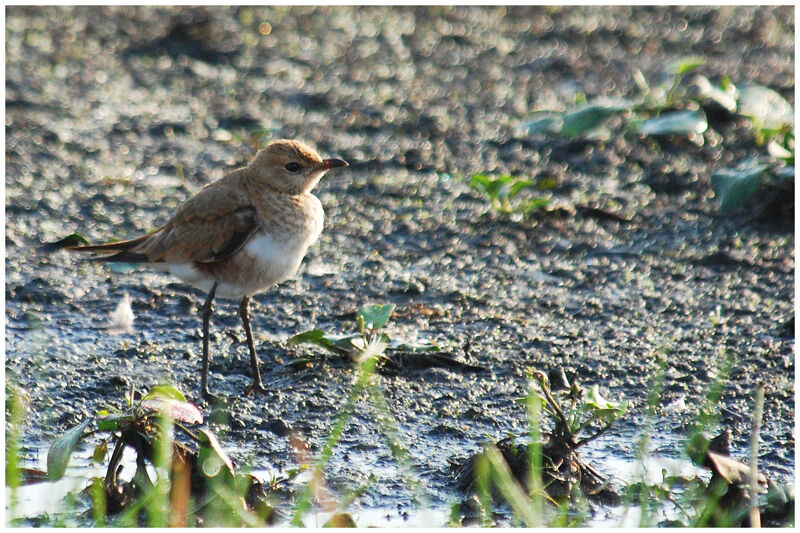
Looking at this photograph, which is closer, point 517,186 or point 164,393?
point 164,393

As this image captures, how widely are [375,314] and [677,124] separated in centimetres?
302

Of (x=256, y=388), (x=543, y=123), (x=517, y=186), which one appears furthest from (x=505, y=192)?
(x=256, y=388)

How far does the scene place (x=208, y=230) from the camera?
4.68 meters

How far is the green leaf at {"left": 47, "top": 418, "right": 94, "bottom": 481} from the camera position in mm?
3613

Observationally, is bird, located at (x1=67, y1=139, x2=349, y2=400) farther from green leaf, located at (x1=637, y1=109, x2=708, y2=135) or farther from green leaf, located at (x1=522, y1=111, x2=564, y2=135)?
green leaf, located at (x1=637, y1=109, x2=708, y2=135)

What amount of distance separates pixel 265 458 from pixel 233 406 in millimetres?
432

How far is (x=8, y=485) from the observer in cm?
383

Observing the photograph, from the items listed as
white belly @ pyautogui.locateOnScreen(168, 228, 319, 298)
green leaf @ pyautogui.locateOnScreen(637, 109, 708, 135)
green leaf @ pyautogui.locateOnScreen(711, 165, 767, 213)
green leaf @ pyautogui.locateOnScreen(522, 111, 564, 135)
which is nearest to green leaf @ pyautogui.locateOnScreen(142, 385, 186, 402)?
white belly @ pyautogui.locateOnScreen(168, 228, 319, 298)

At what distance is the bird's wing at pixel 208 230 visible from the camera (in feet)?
15.3

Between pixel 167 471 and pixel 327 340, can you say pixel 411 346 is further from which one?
pixel 167 471

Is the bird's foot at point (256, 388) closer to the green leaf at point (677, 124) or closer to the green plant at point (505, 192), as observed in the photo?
the green plant at point (505, 192)

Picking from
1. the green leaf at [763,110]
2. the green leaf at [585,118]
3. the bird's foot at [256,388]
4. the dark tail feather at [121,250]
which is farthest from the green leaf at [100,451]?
the green leaf at [763,110]

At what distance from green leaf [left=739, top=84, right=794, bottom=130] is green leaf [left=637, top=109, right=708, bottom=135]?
0.89 ft

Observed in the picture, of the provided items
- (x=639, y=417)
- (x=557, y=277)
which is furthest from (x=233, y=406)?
(x=557, y=277)
